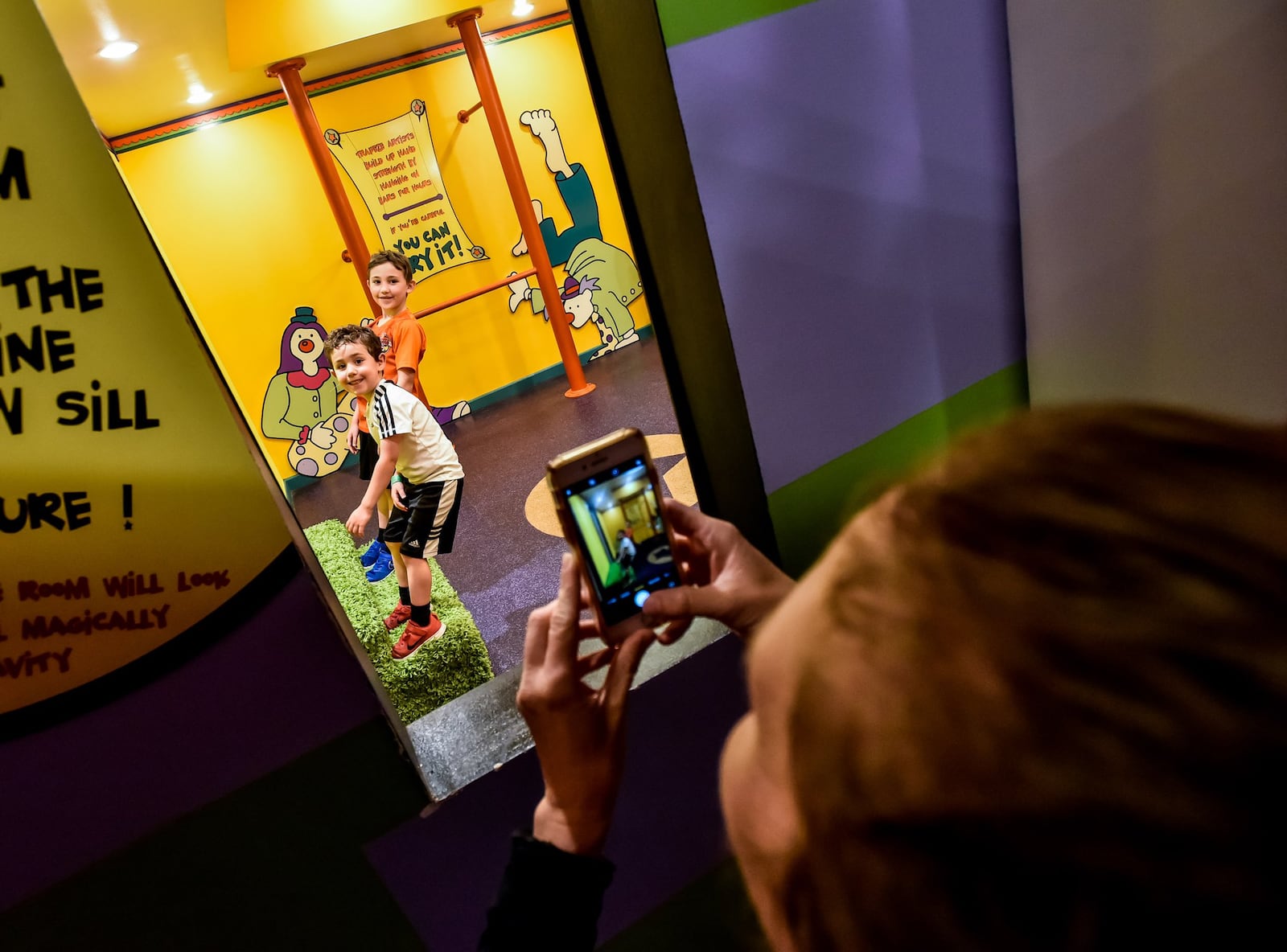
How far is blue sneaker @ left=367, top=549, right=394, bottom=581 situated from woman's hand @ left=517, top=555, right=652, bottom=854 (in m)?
2.70

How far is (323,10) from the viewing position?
2754 millimetres

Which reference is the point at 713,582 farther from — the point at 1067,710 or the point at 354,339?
the point at 354,339

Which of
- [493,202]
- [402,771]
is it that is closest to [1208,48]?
[402,771]

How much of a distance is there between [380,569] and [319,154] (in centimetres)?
245

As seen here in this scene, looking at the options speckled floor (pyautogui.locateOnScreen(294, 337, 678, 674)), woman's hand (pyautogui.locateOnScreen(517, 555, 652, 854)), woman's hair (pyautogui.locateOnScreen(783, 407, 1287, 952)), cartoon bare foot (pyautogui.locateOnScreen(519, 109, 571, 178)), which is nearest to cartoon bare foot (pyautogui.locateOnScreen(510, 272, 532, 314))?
speckled floor (pyautogui.locateOnScreen(294, 337, 678, 674))

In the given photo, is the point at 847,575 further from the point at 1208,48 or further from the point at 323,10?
the point at 323,10

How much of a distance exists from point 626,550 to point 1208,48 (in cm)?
132

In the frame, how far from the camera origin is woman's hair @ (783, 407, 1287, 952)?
0.84ft

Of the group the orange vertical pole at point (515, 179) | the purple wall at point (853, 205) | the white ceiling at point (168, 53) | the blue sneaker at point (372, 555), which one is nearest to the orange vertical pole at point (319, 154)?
the white ceiling at point (168, 53)

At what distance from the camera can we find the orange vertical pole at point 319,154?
3961mm

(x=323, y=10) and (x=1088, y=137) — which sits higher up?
(x=323, y=10)

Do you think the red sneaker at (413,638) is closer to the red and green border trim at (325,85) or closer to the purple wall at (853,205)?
the purple wall at (853,205)

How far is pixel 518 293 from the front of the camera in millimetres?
5820

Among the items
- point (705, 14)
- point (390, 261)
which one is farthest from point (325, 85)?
point (705, 14)
